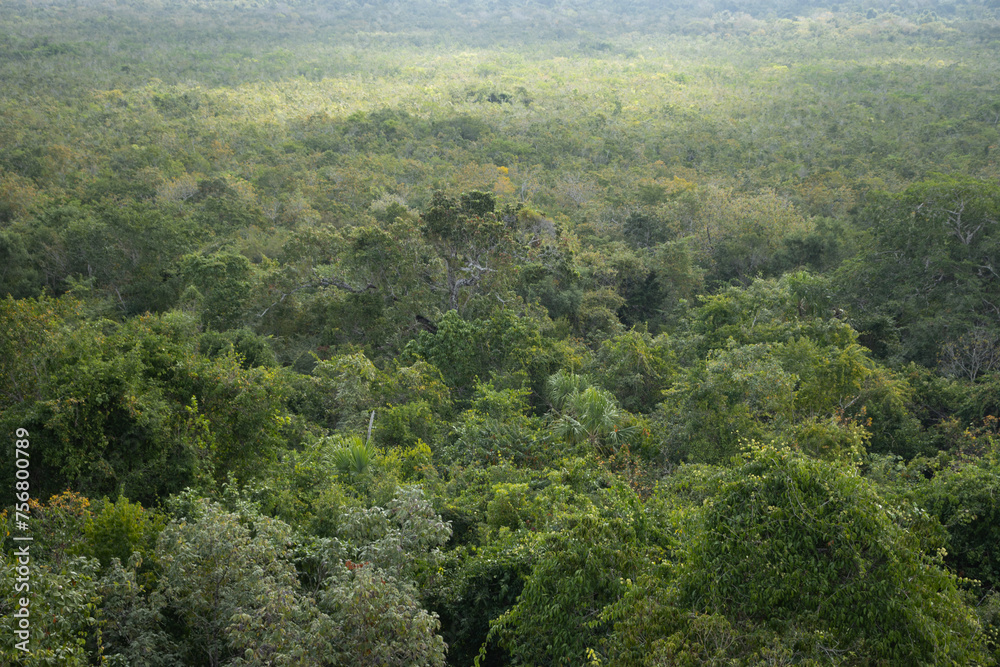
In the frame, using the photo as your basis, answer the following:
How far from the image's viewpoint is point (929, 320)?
1794cm

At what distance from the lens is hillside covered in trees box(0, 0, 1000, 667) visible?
5566 millimetres

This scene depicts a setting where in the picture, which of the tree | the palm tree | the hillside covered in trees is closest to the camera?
the hillside covered in trees

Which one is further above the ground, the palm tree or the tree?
the tree

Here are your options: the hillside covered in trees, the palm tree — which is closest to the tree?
the hillside covered in trees

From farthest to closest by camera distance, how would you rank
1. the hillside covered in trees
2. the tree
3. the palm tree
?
the tree → the palm tree → the hillside covered in trees

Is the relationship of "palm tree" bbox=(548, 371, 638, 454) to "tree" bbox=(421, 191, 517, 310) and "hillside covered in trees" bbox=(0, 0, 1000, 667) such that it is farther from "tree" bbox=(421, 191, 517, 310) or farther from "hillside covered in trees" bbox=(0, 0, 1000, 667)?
"tree" bbox=(421, 191, 517, 310)

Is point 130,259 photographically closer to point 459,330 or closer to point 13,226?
point 13,226

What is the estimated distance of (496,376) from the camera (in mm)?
17891

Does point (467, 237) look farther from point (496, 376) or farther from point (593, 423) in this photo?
point (593, 423)

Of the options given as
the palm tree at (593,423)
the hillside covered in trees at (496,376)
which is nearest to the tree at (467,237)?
the hillside covered in trees at (496,376)

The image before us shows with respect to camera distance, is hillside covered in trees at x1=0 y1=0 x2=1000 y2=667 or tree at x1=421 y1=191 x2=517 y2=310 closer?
hillside covered in trees at x1=0 y1=0 x2=1000 y2=667

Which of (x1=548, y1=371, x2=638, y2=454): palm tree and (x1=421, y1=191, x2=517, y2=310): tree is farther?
(x1=421, y1=191, x2=517, y2=310): tree

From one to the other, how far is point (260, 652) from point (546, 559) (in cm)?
295

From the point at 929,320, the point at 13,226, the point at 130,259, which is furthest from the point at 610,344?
the point at 13,226
